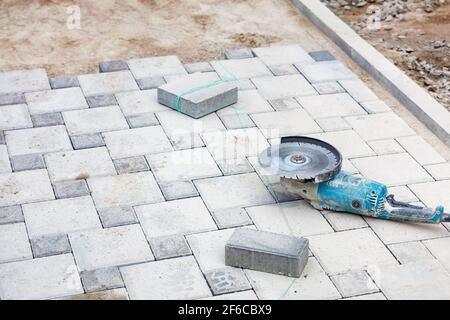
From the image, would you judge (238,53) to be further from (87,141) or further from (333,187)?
(333,187)

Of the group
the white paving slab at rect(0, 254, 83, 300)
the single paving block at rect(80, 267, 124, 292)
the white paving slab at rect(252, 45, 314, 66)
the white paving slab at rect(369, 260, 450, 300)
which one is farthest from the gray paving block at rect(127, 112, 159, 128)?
the white paving slab at rect(369, 260, 450, 300)

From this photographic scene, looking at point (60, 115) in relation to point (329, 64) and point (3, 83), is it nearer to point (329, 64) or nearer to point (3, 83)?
point (3, 83)

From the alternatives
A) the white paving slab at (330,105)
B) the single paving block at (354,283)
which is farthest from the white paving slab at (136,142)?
the single paving block at (354,283)

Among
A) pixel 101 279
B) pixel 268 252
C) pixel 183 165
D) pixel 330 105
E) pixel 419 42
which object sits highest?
pixel 268 252

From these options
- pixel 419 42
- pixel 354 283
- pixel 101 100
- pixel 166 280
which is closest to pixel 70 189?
pixel 166 280

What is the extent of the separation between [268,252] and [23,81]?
4.02m

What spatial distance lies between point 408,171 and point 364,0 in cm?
442

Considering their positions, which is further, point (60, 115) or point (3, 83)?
point (3, 83)

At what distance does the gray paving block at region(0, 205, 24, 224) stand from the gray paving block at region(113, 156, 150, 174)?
95cm

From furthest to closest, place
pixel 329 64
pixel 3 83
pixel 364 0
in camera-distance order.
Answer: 1. pixel 364 0
2. pixel 329 64
3. pixel 3 83

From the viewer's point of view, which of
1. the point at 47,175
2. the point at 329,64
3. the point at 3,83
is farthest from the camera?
the point at 329,64

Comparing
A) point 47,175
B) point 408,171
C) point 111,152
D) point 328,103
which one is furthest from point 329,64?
point 47,175

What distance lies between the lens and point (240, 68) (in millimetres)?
9008
